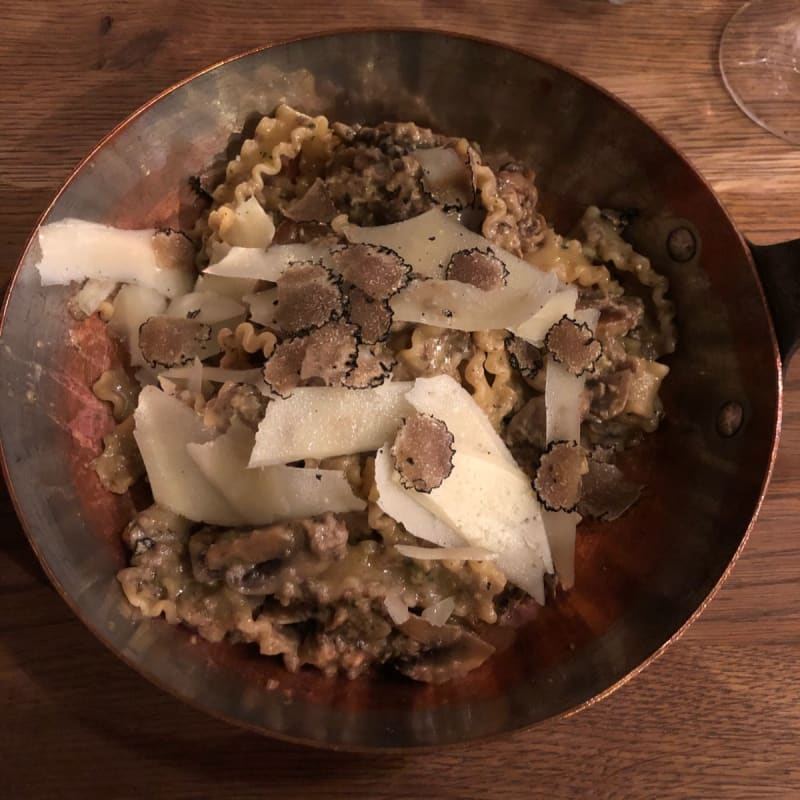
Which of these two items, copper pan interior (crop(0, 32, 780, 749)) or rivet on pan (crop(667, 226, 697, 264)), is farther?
rivet on pan (crop(667, 226, 697, 264))

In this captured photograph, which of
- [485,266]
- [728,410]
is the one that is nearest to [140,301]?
[485,266]

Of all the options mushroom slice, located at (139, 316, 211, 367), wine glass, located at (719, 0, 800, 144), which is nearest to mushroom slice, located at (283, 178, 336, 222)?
mushroom slice, located at (139, 316, 211, 367)

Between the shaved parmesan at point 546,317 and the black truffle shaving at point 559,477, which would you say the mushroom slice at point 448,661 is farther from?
the shaved parmesan at point 546,317

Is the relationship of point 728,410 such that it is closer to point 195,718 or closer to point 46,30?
point 195,718

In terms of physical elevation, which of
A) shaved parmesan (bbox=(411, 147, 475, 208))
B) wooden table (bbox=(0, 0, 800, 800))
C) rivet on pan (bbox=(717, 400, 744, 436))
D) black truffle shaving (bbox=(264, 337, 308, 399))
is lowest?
wooden table (bbox=(0, 0, 800, 800))

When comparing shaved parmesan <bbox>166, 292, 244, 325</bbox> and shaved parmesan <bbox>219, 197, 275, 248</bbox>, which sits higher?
shaved parmesan <bbox>219, 197, 275, 248</bbox>

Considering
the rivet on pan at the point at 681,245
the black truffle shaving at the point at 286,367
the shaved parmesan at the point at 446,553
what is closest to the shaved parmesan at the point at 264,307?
the black truffle shaving at the point at 286,367

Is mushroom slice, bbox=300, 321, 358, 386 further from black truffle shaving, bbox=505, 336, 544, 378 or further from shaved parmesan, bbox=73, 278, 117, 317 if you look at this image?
shaved parmesan, bbox=73, 278, 117, 317

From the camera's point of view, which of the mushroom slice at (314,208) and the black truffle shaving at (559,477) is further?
the mushroom slice at (314,208)
